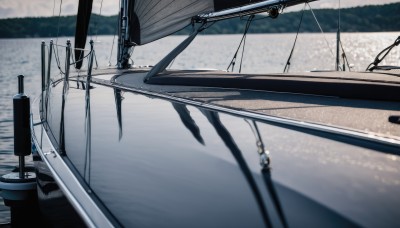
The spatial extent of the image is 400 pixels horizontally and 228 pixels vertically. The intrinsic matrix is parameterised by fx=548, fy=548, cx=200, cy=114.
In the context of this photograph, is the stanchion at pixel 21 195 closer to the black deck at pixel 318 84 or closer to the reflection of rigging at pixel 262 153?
the black deck at pixel 318 84

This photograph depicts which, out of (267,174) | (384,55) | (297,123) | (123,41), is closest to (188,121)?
(297,123)

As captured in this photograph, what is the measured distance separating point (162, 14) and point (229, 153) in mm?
2888

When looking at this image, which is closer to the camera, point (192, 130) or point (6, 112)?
point (192, 130)

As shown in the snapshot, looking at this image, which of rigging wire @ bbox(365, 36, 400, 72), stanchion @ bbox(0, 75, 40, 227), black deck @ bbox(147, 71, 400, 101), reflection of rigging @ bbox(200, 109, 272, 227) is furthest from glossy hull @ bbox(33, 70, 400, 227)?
stanchion @ bbox(0, 75, 40, 227)

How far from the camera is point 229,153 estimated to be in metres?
1.78

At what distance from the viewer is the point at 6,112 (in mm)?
15852

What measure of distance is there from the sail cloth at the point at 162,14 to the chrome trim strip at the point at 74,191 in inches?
60.6

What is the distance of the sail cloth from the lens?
3.91m

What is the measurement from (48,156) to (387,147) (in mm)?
1928

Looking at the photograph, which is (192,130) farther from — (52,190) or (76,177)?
(52,190)

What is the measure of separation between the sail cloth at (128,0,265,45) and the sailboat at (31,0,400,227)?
0.44m

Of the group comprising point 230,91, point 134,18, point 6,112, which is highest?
point 134,18

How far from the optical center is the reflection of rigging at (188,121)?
2.07 m

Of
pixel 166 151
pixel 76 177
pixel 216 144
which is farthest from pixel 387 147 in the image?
pixel 76 177
